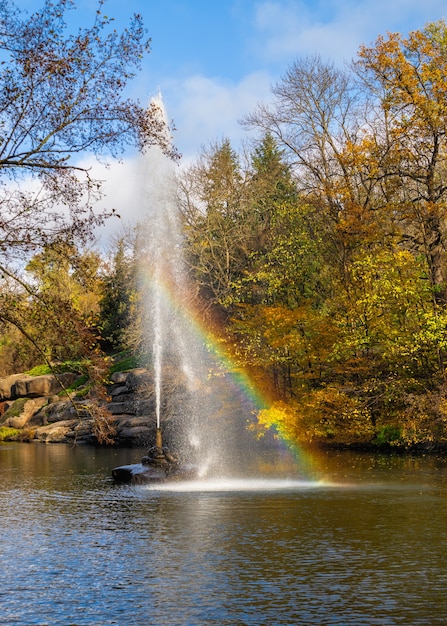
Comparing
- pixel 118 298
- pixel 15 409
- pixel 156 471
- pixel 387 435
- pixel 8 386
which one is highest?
pixel 118 298

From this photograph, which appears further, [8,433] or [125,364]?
[125,364]

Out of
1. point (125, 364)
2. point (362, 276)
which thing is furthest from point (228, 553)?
point (125, 364)

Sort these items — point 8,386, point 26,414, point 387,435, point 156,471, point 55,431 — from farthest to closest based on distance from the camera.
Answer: point 8,386, point 26,414, point 55,431, point 387,435, point 156,471

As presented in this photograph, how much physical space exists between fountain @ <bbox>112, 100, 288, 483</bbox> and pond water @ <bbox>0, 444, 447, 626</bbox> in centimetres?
1112

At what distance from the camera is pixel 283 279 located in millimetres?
34062

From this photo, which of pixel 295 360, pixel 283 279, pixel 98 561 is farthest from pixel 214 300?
pixel 98 561

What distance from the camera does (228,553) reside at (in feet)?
38.5

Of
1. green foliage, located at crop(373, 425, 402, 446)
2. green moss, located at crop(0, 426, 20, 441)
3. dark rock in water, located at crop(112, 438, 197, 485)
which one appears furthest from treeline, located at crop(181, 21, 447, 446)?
green moss, located at crop(0, 426, 20, 441)

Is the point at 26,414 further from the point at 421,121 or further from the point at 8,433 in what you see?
the point at 421,121

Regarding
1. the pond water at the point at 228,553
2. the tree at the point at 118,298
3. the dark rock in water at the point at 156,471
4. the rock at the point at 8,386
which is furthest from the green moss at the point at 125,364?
the pond water at the point at 228,553

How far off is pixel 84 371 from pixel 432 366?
19900 mm

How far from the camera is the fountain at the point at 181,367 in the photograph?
33.3 m

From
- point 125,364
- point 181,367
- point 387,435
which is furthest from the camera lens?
point 125,364

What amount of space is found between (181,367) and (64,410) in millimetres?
11648
